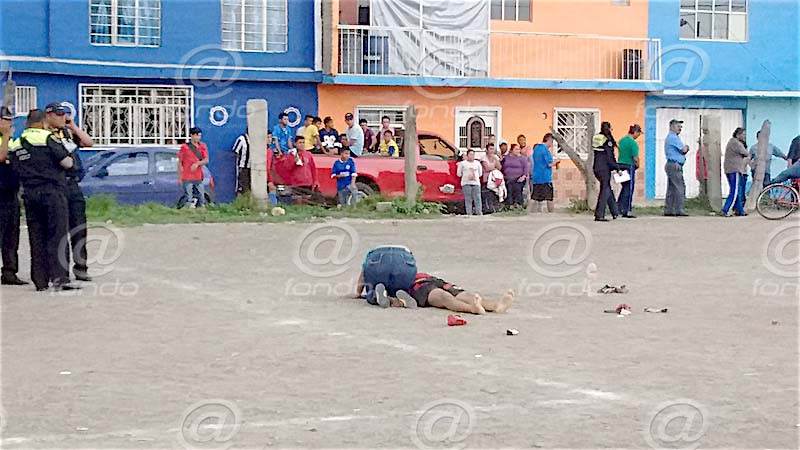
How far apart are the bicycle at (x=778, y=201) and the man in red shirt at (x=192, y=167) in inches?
402

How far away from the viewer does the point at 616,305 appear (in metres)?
12.0

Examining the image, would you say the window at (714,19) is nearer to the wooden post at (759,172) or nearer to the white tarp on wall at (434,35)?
the white tarp on wall at (434,35)

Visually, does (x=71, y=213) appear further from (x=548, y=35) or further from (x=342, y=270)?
(x=548, y=35)

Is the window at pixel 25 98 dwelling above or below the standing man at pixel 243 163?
above

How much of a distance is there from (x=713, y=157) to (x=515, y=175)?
13.2 ft

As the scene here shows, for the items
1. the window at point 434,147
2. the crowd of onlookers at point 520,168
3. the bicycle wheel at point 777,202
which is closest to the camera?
the crowd of onlookers at point 520,168

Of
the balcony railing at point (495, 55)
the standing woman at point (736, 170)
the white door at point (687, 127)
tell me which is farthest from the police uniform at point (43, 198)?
the white door at point (687, 127)

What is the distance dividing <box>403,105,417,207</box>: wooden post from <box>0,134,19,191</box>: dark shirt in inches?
420

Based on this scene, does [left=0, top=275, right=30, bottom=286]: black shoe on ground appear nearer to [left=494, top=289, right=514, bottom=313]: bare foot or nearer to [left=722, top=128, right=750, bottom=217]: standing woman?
[left=494, top=289, right=514, bottom=313]: bare foot

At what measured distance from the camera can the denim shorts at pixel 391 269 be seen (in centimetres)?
1144

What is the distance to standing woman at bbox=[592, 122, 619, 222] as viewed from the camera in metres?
21.7

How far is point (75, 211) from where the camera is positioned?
43.0 ft

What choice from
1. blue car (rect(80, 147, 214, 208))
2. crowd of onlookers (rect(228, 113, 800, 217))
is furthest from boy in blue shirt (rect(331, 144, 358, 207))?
blue car (rect(80, 147, 214, 208))

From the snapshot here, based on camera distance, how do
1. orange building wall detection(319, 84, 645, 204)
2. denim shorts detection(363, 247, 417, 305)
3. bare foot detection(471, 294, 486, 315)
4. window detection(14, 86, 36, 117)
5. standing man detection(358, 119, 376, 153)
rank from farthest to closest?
orange building wall detection(319, 84, 645, 204), window detection(14, 86, 36, 117), standing man detection(358, 119, 376, 153), denim shorts detection(363, 247, 417, 305), bare foot detection(471, 294, 486, 315)
